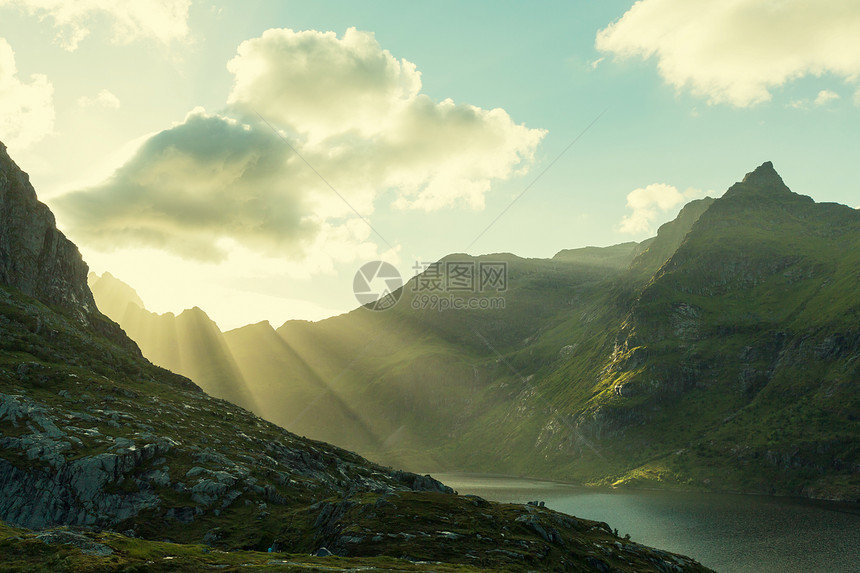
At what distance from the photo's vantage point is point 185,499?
78438mm

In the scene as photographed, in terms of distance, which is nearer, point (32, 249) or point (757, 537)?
point (32, 249)

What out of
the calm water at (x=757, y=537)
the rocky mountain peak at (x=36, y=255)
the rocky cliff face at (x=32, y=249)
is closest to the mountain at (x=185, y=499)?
the rocky cliff face at (x=32, y=249)

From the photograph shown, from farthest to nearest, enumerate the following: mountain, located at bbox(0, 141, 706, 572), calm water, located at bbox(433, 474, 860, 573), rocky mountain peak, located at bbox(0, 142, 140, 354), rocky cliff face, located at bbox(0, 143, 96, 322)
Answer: rocky mountain peak, located at bbox(0, 142, 140, 354), rocky cliff face, located at bbox(0, 143, 96, 322), calm water, located at bbox(433, 474, 860, 573), mountain, located at bbox(0, 141, 706, 572)

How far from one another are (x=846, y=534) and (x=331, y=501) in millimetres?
173180

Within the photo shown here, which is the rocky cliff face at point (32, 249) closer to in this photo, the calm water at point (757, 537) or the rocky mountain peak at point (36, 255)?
the rocky mountain peak at point (36, 255)

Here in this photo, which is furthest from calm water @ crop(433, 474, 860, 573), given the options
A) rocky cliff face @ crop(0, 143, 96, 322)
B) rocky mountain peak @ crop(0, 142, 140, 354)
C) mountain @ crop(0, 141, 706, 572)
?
rocky cliff face @ crop(0, 143, 96, 322)

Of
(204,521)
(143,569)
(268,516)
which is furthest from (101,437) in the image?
(143,569)

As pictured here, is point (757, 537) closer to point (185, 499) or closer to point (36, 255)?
point (185, 499)

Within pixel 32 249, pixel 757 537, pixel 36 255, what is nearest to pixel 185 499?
pixel 36 255

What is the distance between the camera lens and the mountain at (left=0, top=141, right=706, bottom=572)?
4744 cm

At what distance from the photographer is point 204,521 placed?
74.6 m

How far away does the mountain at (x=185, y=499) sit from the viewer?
47438 millimetres

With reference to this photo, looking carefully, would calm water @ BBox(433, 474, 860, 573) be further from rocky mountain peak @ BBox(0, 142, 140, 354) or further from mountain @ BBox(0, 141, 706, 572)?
rocky mountain peak @ BBox(0, 142, 140, 354)

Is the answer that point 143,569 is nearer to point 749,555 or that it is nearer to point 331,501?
point 331,501
